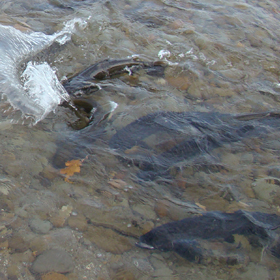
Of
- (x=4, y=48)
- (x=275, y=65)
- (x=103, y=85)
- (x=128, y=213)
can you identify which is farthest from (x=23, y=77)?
(x=275, y=65)

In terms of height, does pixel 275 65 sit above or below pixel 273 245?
above

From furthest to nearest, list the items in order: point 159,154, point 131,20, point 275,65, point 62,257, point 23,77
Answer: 1. point 131,20
2. point 275,65
3. point 23,77
4. point 159,154
5. point 62,257

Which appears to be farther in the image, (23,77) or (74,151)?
(23,77)

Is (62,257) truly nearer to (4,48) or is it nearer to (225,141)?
(225,141)

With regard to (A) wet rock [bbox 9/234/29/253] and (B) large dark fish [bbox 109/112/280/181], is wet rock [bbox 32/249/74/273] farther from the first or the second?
(B) large dark fish [bbox 109/112/280/181]

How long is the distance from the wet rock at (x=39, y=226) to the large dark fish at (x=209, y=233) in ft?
2.53

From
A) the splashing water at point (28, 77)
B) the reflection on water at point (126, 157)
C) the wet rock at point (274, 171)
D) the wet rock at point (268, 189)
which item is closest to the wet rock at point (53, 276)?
the reflection on water at point (126, 157)

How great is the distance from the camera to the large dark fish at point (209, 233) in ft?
8.39

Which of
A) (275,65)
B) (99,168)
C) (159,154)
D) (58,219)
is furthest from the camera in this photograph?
(275,65)

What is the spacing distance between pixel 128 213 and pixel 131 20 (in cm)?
458

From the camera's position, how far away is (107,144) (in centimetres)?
346

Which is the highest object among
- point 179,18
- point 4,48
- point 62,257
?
point 179,18

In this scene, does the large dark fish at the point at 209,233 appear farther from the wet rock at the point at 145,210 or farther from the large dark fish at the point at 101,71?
the large dark fish at the point at 101,71

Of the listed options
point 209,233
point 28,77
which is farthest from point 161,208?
point 28,77
